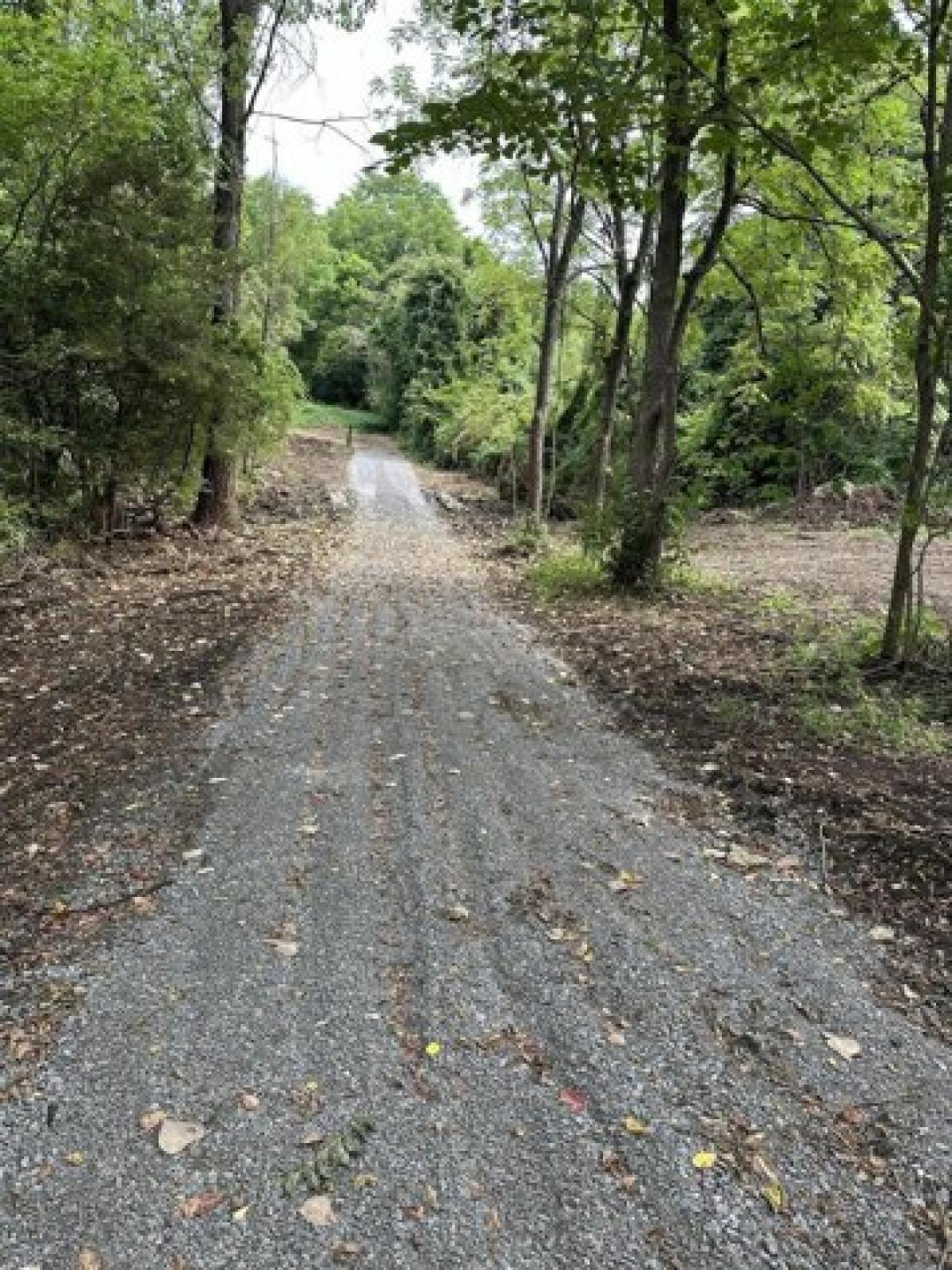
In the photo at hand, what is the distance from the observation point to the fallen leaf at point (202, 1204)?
2.08 meters

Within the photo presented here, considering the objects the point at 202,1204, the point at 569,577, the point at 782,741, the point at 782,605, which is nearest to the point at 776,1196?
the point at 202,1204

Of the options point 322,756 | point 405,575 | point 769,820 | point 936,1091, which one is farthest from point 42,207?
point 936,1091

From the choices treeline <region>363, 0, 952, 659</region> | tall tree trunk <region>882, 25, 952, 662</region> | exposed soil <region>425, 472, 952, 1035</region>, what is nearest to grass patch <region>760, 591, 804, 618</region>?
exposed soil <region>425, 472, 952, 1035</region>

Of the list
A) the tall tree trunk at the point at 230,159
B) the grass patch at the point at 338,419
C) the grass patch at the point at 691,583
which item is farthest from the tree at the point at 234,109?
the grass patch at the point at 338,419

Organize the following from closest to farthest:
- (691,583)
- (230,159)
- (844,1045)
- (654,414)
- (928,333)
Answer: (844,1045) < (928,333) < (654,414) < (691,583) < (230,159)

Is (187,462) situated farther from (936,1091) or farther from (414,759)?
(936,1091)

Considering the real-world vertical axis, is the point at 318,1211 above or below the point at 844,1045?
below

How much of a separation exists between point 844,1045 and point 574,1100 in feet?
2.90

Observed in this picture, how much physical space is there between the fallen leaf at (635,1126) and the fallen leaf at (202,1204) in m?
1.00

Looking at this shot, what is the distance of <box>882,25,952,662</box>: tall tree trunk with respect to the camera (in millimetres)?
5754

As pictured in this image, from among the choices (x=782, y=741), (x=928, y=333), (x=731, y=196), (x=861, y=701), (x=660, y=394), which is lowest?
(x=782, y=741)

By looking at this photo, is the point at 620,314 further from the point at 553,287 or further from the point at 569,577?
the point at 569,577

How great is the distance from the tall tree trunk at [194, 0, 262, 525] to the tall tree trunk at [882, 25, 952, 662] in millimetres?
7559

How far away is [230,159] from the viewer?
1124 centimetres
